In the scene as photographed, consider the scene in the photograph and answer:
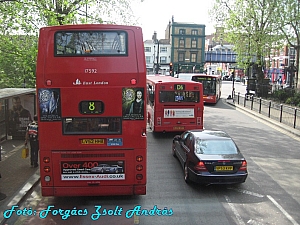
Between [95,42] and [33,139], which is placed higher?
[95,42]

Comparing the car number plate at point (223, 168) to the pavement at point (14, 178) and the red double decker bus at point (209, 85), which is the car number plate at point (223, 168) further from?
the red double decker bus at point (209, 85)

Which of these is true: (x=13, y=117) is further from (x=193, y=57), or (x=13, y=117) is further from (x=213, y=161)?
(x=193, y=57)

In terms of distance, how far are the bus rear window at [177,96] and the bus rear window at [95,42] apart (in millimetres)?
9095

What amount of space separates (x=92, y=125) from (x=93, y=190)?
57.1 inches

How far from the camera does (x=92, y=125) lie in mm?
7434

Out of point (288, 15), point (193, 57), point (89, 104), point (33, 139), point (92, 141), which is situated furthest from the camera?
point (193, 57)

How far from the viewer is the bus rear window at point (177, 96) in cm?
1642

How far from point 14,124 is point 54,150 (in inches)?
330

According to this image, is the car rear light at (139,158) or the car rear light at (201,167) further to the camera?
the car rear light at (201,167)

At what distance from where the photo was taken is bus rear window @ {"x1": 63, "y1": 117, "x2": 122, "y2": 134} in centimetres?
739

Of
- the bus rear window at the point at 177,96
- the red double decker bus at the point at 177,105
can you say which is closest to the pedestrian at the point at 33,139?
the red double decker bus at the point at 177,105

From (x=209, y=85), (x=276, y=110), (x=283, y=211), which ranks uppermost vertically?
(x=209, y=85)

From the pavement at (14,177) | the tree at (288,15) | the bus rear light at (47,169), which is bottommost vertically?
the pavement at (14,177)

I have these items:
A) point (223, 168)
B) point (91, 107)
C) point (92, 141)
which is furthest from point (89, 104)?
point (223, 168)
